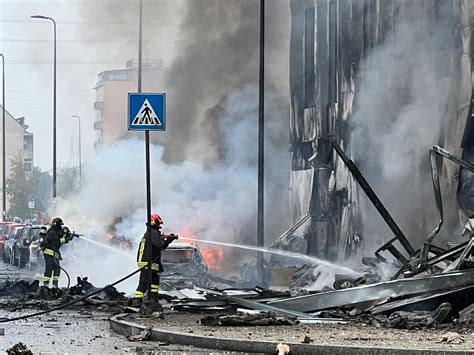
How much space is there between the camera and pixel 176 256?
79.8 ft

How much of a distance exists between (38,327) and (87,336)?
156 centimetres

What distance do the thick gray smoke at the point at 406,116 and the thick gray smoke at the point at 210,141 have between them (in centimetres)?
862

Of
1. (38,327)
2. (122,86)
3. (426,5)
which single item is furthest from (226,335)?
(122,86)

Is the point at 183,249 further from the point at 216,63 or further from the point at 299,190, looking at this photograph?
the point at 216,63

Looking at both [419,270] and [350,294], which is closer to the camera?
[350,294]

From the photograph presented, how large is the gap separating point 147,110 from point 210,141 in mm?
25551

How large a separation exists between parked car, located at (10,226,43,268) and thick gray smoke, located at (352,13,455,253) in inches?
465

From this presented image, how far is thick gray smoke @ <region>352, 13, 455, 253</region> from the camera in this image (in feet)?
78.6

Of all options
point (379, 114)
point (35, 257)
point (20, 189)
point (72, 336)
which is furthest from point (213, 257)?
point (20, 189)

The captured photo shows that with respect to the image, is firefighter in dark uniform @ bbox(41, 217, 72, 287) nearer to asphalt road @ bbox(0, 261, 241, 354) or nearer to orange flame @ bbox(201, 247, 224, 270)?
asphalt road @ bbox(0, 261, 241, 354)

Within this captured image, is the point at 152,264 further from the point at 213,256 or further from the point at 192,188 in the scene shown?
the point at 192,188

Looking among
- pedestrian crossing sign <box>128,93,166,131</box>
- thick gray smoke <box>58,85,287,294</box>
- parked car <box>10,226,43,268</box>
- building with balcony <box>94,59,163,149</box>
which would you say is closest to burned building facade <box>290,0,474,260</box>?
thick gray smoke <box>58,85,287,294</box>

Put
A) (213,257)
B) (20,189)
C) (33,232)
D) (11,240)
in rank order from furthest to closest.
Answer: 1. (20,189)
2. (11,240)
3. (33,232)
4. (213,257)

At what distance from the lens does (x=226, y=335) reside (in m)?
12.4
